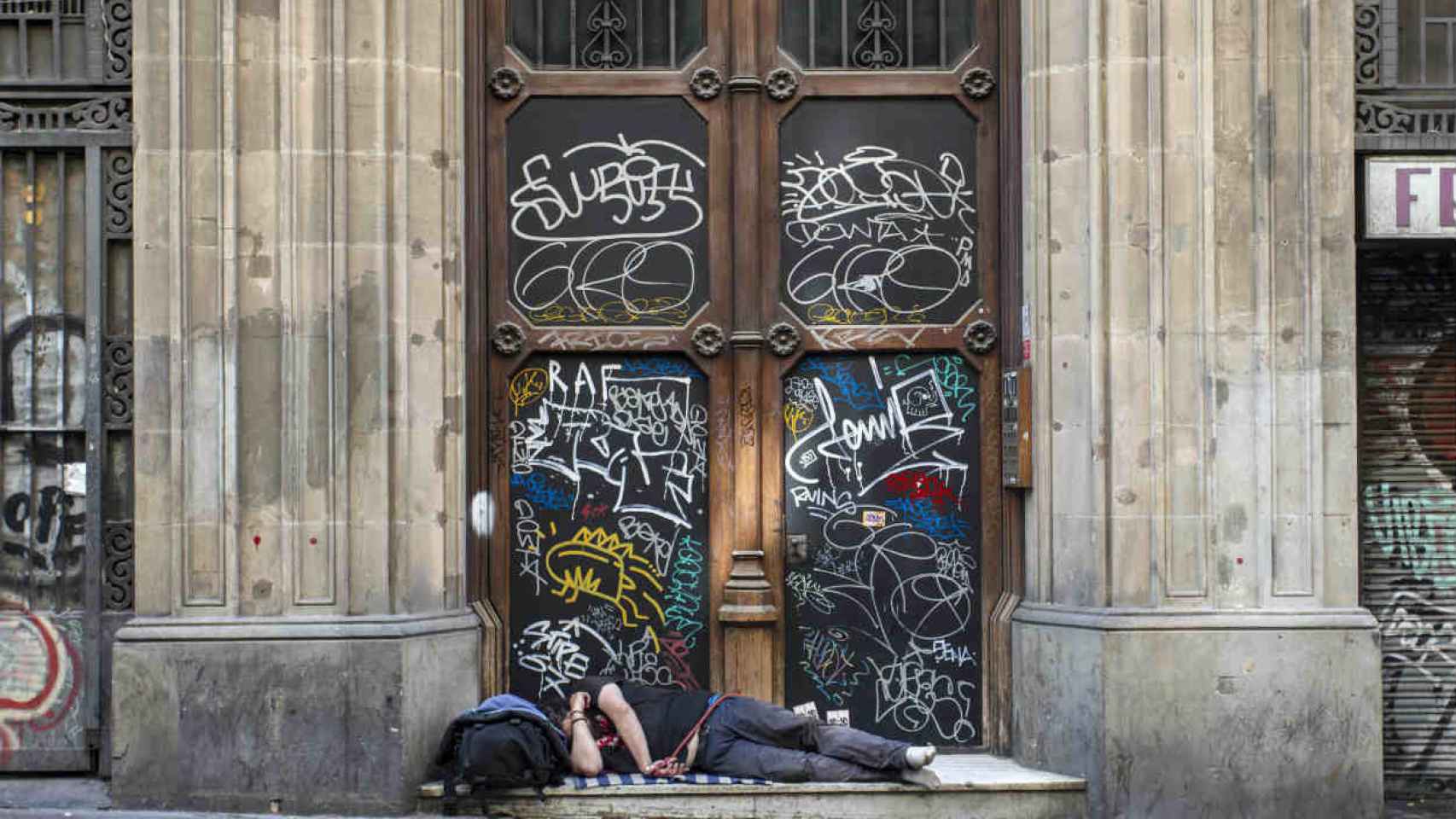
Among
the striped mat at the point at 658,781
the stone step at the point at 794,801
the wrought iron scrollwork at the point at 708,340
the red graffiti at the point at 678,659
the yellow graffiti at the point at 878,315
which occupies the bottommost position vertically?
the stone step at the point at 794,801

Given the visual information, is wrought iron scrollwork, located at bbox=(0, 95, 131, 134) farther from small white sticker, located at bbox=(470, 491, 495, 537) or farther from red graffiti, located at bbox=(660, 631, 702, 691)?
red graffiti, located at bbox=(660, 631, 702, 691)

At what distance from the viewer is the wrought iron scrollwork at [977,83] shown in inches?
386

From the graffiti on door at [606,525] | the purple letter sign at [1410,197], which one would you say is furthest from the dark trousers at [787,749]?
the purple letter sign at [1410,197]

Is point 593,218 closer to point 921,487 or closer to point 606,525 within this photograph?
point 606,525

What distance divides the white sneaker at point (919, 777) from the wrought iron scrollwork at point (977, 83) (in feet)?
12.5

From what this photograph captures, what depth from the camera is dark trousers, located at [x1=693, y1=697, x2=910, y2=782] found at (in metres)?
8.98

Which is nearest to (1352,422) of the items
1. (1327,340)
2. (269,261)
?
(1327,340)

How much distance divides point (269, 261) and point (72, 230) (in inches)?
48.5

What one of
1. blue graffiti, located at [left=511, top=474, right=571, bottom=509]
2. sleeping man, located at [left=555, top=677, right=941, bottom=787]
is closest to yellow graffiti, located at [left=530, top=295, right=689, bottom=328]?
blue graffiti, located at [left=511, top=474, right=571, bottom=509]

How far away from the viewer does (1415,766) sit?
31.6ft

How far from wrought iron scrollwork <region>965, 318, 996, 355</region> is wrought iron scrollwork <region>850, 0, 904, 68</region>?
158cm

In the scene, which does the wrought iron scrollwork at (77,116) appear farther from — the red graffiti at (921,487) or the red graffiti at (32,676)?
the red graffiti at (921,487)

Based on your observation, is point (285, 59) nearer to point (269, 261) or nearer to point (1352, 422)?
point (269, 261)

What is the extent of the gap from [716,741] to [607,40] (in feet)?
13.2
